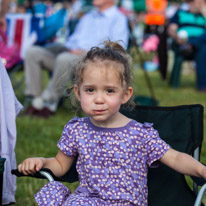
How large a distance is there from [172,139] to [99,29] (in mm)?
3711

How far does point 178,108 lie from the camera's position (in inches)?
119

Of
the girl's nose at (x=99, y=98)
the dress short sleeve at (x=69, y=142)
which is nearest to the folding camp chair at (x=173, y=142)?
the dress short sleeve at (x=69, y=142)

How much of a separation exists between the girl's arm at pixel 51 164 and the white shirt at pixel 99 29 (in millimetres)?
3687

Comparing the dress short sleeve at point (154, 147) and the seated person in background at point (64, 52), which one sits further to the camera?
the seated person in background at point (64, 52)

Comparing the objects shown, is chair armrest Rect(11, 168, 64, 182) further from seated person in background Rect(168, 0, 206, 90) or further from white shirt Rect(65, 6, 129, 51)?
seated person in background Rect(168, 0, 206, 90)

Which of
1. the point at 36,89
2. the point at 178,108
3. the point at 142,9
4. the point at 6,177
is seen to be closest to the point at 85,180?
the point at 6,177

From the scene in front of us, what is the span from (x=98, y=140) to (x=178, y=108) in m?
0.69

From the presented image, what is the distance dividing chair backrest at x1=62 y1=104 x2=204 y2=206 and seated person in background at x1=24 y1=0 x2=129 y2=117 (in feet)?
10.6

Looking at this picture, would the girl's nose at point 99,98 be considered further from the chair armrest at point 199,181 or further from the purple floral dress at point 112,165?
the chair armrest at point 199,181

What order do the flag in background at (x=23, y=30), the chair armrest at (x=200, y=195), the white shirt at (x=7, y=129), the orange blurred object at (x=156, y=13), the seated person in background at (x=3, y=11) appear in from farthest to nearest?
the orange blurred object at (x=156, y=13)
the flag in background at (x=23, y=30)
the seated person in background at (x=3, y=11)
the white shirt at (x=7, y=129)
the chair armrest at (x=200, y=195)

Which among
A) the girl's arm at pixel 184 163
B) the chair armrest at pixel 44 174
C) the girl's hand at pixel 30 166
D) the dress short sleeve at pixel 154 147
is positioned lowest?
the chair armrest at pixel 44 174

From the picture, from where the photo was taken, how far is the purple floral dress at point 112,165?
248 cm

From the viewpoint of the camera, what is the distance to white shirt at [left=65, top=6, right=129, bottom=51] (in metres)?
6.36

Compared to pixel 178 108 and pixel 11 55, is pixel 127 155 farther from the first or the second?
pixel 11 55
